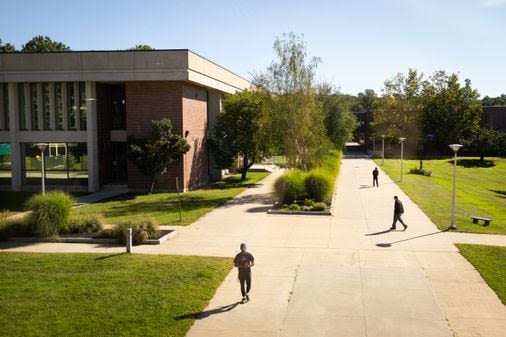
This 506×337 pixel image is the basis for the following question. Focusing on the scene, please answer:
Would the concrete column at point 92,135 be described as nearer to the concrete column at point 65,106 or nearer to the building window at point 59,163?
the building window at point 59,163

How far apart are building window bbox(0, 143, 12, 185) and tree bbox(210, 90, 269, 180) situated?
48.2 feet

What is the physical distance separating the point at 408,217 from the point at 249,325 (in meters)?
15.7

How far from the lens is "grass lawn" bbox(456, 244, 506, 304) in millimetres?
13570

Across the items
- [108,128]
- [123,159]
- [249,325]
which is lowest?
[249,325]

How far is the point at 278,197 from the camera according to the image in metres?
27.6

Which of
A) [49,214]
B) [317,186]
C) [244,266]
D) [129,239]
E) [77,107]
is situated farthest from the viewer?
[77,107]

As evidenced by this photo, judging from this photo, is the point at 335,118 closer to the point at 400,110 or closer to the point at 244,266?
the point at 400,110

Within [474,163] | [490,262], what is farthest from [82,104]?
[474,163]

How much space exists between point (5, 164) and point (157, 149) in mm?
12294

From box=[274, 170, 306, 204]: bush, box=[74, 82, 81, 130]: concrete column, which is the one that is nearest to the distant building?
box=[274, 170, 306, 204]: bush

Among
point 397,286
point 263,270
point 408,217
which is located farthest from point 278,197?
point 397,286

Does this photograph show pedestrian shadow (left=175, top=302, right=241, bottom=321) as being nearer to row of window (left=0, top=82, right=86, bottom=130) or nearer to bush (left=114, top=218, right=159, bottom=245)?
bush (left=114, top=218, right=159, bottom=245)

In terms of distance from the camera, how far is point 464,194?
120 ft

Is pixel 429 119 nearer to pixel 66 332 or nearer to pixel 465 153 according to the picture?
pixel 465 153
